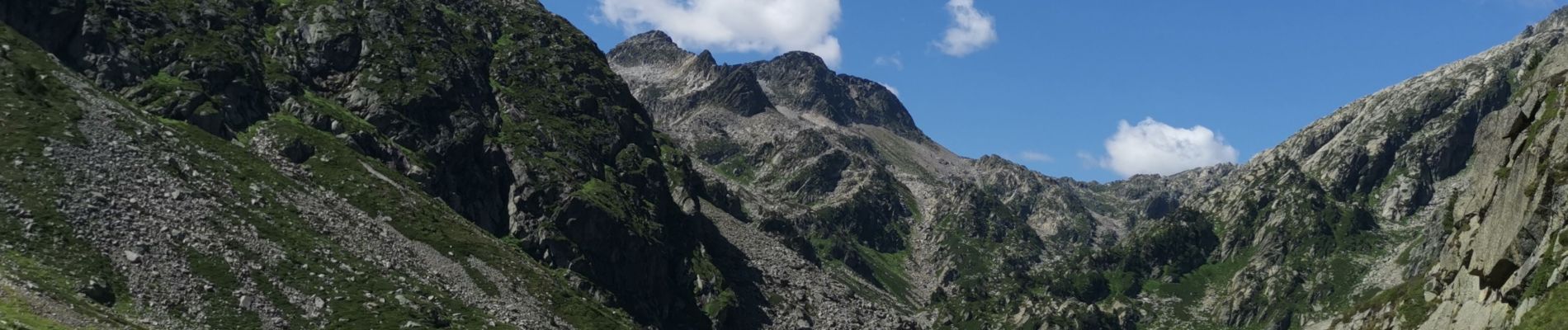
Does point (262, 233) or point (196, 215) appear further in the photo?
point (262, 233)

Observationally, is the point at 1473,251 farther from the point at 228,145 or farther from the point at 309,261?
the point at 228,145

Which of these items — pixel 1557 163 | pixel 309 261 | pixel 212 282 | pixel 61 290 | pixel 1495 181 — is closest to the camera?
pixel 1557 163

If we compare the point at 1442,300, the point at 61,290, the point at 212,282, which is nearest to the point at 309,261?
the point at 212,282

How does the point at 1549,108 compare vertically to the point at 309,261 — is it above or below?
above

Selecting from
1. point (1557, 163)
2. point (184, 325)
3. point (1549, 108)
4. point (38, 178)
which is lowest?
point (184, 325)

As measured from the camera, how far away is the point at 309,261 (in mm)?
140875

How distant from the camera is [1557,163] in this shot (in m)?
61.6

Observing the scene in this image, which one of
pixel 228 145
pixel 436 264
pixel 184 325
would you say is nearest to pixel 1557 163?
pixel 184 325

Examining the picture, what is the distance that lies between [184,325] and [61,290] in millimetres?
11668

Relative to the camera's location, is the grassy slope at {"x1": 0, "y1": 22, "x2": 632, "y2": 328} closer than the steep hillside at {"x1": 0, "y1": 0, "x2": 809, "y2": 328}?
Yes

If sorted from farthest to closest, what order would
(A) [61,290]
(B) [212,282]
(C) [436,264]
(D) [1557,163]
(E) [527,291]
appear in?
1. (E) [527,291]
2. (C) [436,264]
3. (B) [212,282]
4. (A) [61,290]
5. (D) [1557,163]

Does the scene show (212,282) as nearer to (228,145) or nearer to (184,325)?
(184,325)

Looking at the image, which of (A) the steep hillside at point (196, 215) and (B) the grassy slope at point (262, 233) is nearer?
(B) the grassy slope at point (262, 233)

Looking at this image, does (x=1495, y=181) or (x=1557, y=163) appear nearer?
(x=1557, y=163)
